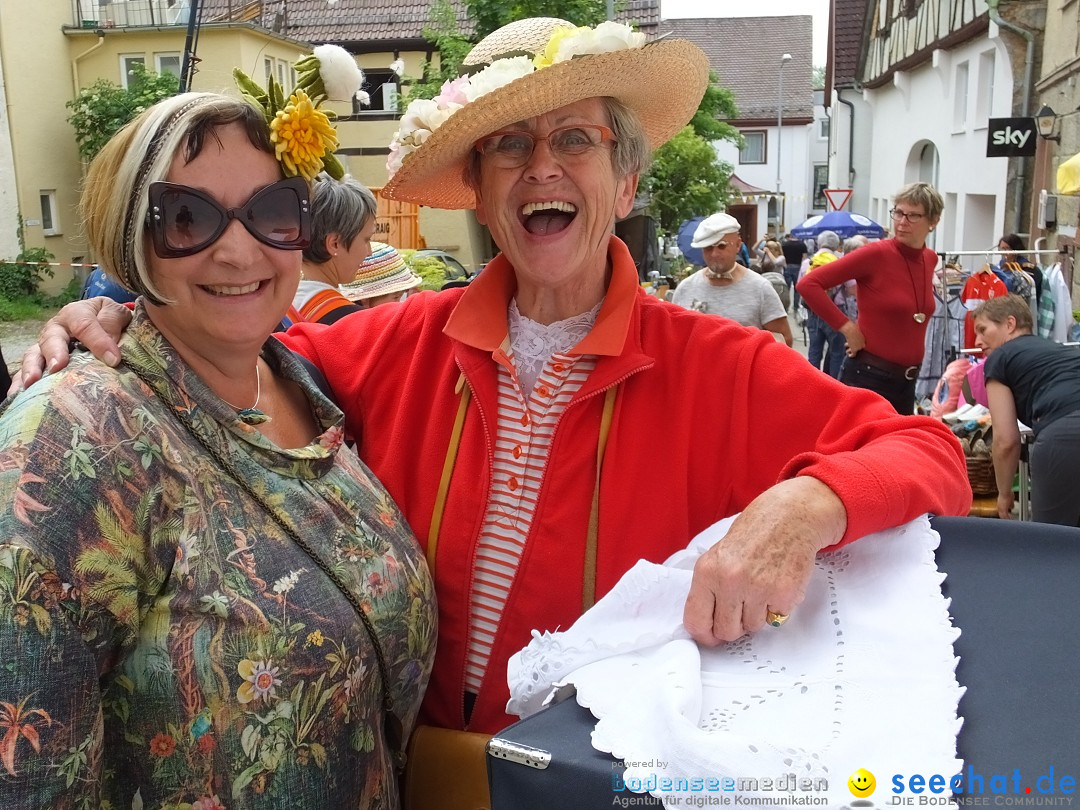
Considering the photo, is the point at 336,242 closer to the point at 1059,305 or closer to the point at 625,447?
the point at 625,447

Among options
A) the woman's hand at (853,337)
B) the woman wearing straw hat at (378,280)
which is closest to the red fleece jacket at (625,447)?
the woman wearing straw hat at (378,280)

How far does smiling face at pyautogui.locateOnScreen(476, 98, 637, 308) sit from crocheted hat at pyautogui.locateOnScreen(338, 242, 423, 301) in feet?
11.2

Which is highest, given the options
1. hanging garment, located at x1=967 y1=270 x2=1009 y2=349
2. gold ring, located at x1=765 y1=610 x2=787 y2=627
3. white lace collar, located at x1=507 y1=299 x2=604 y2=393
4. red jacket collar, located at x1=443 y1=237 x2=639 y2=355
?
red jacket collar, located at x1=443 y1=237 x2=639 y2=355

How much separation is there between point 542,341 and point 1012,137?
11.4m

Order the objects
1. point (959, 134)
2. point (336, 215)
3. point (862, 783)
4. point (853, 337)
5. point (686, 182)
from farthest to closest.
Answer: point (686, 182)
point (959, 134)
point (853, 337)
point (336, 215)
point (862, 783)

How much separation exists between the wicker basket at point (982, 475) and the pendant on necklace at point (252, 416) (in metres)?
4.96

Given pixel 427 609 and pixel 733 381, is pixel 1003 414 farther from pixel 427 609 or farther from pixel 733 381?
pixel 427 609

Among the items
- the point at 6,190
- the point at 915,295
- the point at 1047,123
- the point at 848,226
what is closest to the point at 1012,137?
the point at 1047,123

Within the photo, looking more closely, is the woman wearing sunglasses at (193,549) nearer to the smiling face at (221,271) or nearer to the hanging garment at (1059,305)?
the smiling face at (221,271)

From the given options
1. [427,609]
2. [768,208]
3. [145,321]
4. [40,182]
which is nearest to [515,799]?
[427,609]

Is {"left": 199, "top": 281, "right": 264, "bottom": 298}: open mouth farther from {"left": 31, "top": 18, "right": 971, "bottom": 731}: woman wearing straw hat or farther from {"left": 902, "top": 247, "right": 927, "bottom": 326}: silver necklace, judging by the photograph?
{"left": 902, "top": 247, "right": 927, "bottom": 326}: silver necklace

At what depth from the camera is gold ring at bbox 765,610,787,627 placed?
4.64 feet

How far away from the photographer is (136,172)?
159cm

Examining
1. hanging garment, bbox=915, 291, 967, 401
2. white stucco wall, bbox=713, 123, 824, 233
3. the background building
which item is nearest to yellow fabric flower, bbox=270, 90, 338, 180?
hanging garment, bbox=915, 291, 967, 401
